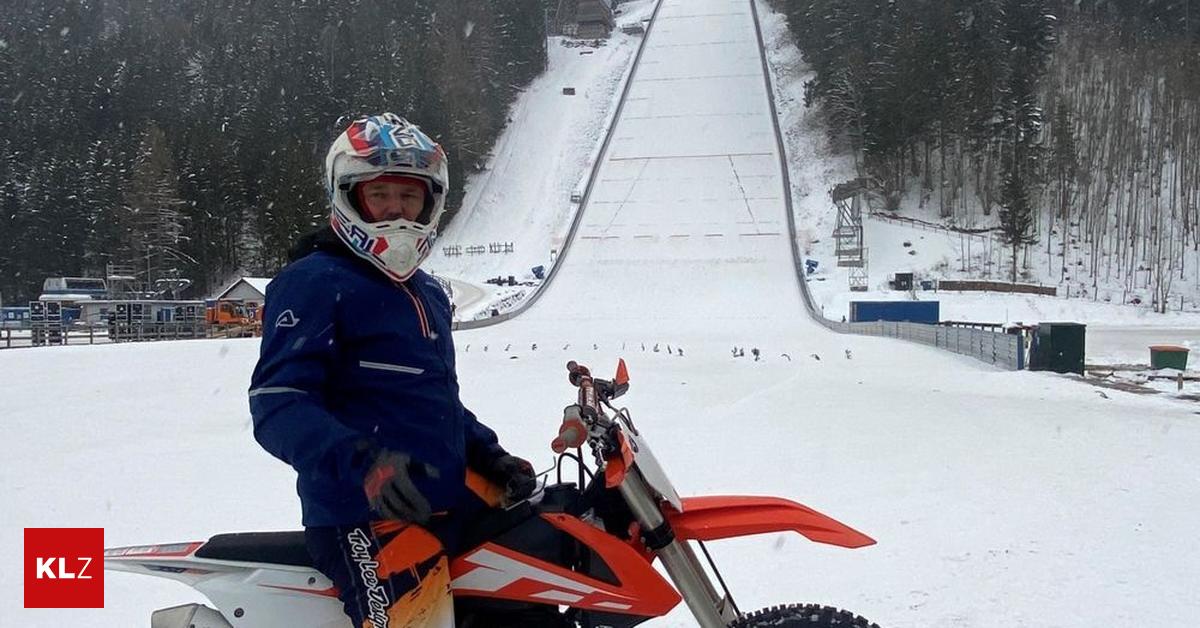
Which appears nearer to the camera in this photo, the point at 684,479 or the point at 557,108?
the point at 684,479

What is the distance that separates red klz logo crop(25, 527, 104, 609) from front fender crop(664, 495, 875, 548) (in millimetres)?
2060

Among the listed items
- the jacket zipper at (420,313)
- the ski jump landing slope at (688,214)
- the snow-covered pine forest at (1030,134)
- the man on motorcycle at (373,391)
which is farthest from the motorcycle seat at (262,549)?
the snow-covered pine forest at (1030,134)

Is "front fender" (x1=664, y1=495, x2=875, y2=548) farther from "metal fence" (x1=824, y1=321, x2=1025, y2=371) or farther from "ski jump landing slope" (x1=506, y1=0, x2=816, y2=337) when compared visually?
"ski jump landing slope" (x1=506, y1=0, x2=816, y2=337)

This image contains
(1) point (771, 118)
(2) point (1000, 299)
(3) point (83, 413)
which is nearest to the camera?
(3) point (83, 413)

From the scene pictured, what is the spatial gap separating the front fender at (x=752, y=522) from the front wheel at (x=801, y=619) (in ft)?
0.68

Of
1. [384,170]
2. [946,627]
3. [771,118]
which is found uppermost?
[771,118]

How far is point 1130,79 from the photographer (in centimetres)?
5653

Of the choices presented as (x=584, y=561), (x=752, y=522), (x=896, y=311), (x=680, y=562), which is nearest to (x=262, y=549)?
(x=584, y=561)

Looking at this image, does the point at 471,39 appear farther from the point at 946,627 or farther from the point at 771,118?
the point at 946,627

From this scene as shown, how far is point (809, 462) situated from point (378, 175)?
630 cm

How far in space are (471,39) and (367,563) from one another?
80.6m

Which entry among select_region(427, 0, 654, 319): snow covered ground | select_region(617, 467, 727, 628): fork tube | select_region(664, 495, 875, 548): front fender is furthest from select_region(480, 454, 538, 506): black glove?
select_region(427, 0, 654, 319): snow covered ground

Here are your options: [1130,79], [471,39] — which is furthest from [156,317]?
[1130,79]

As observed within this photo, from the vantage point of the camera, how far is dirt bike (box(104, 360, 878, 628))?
2408mm
